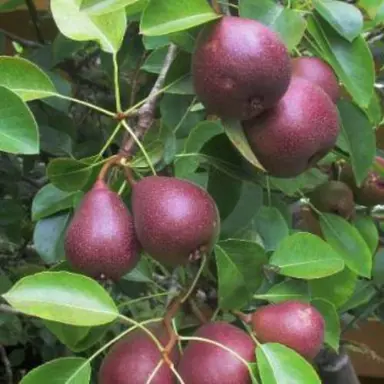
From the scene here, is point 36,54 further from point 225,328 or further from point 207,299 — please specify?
point 225,328

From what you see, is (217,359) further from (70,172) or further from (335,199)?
(335,199)

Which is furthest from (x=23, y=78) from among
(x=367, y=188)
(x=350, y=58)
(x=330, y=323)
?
(x=367, y=188)

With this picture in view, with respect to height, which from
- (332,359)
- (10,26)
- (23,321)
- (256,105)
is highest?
(256,105)

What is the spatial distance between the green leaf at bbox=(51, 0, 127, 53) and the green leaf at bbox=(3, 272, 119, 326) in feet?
0.68

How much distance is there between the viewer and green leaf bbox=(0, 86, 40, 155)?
700mm

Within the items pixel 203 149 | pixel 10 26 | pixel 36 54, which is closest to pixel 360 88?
pixel 203 149

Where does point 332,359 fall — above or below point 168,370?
below

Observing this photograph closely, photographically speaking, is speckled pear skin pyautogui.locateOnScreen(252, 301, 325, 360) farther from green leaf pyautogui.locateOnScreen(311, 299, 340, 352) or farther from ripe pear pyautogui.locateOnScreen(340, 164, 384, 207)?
ripe pear pyautogui.locateOnScreen(340, 164, 384, 207)

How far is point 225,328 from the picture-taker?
2.33 feet

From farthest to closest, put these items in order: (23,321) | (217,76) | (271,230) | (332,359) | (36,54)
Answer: (23,321) < (332,359) < (36,54) < (271,230) < (217,76)

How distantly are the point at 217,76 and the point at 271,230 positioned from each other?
358mm

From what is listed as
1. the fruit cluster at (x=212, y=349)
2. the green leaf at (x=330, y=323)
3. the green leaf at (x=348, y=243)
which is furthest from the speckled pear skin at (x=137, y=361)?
the green leaf at (x=348, y=243)

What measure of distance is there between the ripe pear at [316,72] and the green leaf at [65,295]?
0.80 feet

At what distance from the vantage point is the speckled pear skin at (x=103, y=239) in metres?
0.67
